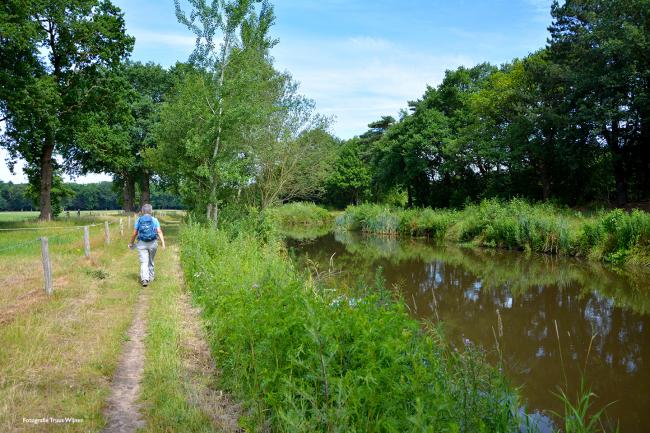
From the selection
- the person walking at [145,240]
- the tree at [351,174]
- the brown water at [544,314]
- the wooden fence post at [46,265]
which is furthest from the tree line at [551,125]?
the wooden fence post at [46,265]

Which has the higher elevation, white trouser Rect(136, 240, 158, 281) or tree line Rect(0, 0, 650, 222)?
tree line Rect(0, 0, 650, 222)

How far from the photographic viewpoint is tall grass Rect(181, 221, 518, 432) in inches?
128

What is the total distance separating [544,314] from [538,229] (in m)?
11.8

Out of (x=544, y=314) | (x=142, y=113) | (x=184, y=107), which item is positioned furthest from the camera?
(x=142, y=113)

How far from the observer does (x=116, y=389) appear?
4.43m

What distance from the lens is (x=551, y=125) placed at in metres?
27.9

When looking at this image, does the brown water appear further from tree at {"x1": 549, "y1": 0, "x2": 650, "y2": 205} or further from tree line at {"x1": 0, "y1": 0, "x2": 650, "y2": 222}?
tree at {"x1": 549, "y1": 0, "x2": 650, "y2": 205}

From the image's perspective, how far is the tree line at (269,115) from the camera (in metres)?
18.0

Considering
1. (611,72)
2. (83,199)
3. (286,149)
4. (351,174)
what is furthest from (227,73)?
(83,199)

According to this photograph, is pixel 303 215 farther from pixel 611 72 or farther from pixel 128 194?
pixel 611 72

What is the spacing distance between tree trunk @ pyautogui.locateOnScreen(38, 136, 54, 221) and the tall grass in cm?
2326

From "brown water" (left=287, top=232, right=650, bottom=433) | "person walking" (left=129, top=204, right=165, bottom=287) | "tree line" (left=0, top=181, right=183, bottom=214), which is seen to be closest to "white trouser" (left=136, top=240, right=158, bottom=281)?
"person walking" (left=129, top=204, right=165, bottom=287)

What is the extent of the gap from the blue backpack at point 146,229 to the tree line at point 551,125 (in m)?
23.7

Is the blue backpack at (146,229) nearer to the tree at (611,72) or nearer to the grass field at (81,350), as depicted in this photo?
the grass field at (81,350)
